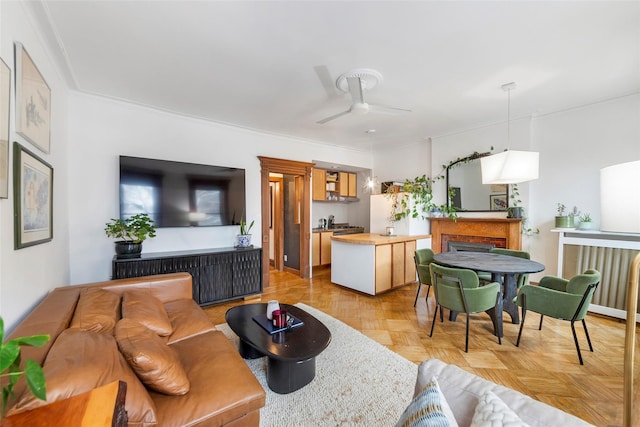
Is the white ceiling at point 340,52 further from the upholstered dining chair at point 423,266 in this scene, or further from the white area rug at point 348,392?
the white area rug at point 348,392

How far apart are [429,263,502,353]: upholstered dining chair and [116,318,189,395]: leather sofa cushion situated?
7.42ft

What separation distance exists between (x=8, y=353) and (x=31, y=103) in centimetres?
200

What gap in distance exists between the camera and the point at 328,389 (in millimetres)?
1893

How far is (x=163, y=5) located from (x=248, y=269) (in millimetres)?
2992

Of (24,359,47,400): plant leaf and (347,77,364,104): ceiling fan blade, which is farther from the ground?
(347,77,364,104): ceiling fan blade

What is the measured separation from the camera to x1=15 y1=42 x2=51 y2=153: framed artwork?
1.55 meters

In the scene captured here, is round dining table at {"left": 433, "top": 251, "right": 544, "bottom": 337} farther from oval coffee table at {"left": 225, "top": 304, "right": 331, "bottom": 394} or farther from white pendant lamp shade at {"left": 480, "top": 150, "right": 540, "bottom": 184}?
oval coffee table at {"left": 225, "top": 304, "right": 331, "bottom": 394}

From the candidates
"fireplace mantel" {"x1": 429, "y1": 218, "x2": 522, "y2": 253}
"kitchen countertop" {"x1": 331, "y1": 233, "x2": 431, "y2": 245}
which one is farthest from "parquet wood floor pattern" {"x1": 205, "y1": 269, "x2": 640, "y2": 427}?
"fireplace mantel" {"x1": 429, "y1": 218, "x2": 522, "y2": 253}

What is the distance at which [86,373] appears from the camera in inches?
37.6

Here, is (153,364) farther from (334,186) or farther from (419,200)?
(334,186)

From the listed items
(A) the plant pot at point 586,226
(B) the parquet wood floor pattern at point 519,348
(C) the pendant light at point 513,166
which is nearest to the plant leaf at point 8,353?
(B) the parquet wood floor pattern at point 519,348

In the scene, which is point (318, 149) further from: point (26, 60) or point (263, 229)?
point (26, 60)

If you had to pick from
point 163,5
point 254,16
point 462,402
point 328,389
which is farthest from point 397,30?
point 328,389

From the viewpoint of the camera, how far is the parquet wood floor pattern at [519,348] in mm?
1857
